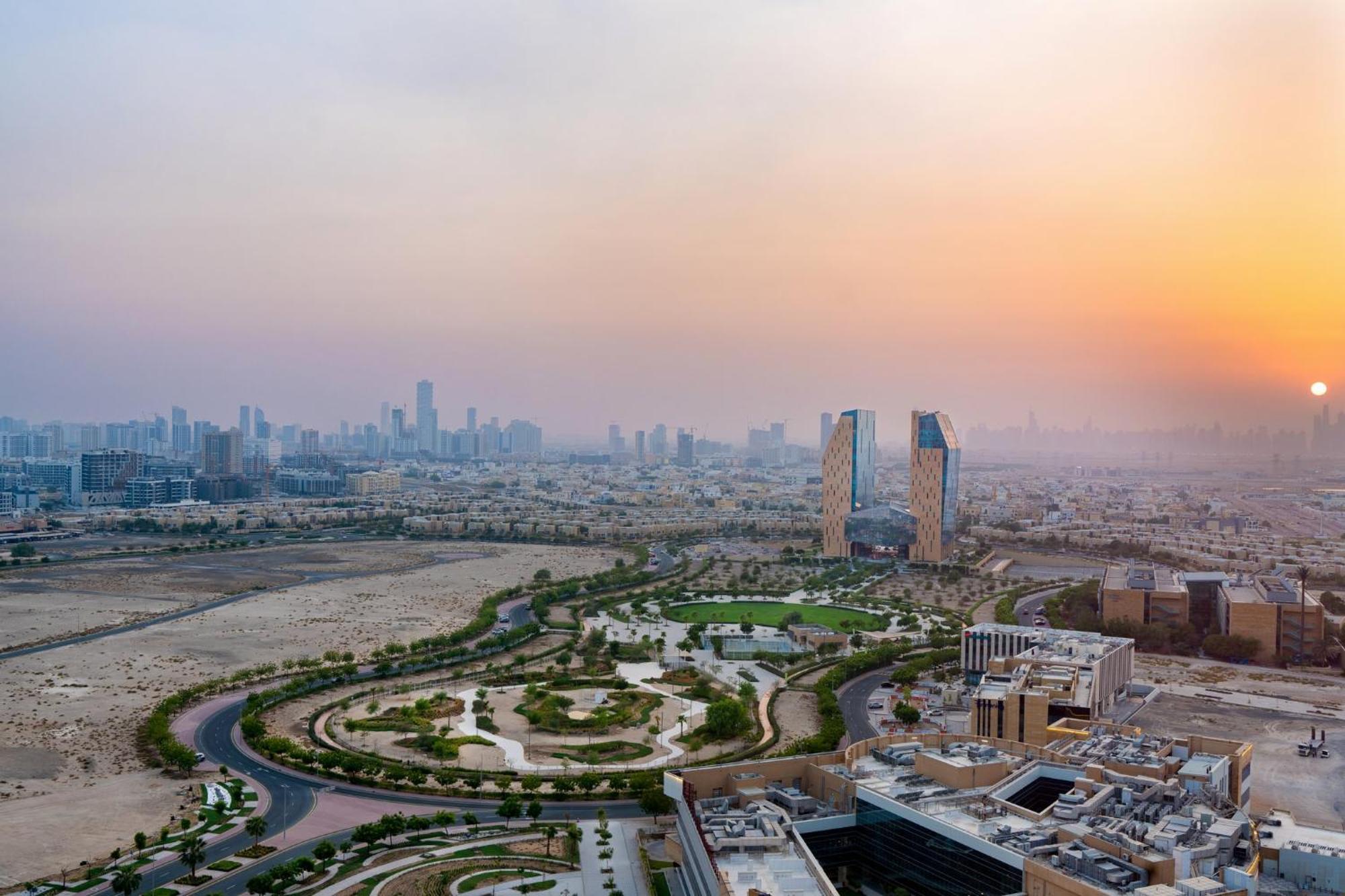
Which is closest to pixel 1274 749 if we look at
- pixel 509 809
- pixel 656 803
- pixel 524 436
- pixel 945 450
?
pixel 656 803

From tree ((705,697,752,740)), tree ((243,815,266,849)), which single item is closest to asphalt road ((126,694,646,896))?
tree ((243,815,266,849))

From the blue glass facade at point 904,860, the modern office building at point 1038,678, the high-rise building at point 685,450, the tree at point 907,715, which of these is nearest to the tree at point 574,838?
the blue glass facade at point 904,860

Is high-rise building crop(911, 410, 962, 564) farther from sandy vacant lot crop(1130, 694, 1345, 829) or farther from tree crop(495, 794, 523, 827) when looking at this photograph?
tree crop(495, 794, 523, 827)

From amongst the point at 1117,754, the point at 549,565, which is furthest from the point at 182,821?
the point at 549,565

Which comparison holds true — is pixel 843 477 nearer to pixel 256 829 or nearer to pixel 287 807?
pixel 287 807

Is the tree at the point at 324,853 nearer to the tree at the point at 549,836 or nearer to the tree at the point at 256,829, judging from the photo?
the tree at the point at 256,829

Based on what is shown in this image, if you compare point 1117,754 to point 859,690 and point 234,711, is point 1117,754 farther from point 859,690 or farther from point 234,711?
point 234,711
